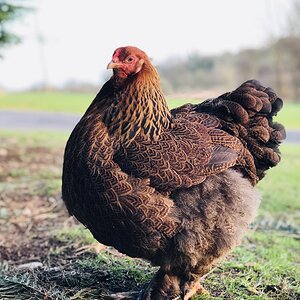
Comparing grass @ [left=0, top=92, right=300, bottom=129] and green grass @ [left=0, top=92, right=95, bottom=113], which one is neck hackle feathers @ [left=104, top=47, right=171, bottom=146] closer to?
grass @ [left=0, top=92, right=300, bottom=129]

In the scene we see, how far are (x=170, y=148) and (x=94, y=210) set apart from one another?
57 cm

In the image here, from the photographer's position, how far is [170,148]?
9.32ft

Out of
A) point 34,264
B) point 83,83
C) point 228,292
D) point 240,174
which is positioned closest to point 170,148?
point 240,174

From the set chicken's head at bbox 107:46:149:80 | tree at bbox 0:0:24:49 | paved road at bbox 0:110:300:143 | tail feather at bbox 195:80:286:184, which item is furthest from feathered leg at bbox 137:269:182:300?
paved road at bbox 0:110:300:143

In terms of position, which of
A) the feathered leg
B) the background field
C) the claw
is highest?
the feathered leg

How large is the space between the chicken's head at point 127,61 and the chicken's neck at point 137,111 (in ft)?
0.15

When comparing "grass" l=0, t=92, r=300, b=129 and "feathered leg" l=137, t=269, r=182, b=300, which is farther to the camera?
"grass" l=0, t=92, r=300, b=129

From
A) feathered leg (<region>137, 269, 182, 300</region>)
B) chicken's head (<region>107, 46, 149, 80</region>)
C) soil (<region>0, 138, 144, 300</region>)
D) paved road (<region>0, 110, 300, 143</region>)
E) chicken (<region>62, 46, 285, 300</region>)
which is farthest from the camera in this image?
paved road (<region>0, 110, 300, 143</region>)

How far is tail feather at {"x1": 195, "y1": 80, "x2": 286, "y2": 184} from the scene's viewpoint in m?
3.11

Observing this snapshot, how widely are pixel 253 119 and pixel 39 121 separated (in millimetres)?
14364

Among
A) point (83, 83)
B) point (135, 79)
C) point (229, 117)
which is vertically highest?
point (135, 79)

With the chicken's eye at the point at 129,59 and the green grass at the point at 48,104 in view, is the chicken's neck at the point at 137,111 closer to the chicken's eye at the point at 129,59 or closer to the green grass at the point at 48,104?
the chicken's eye at the point at 129,59

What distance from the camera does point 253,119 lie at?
125 inches

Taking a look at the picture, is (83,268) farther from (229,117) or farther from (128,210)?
(229,117)
